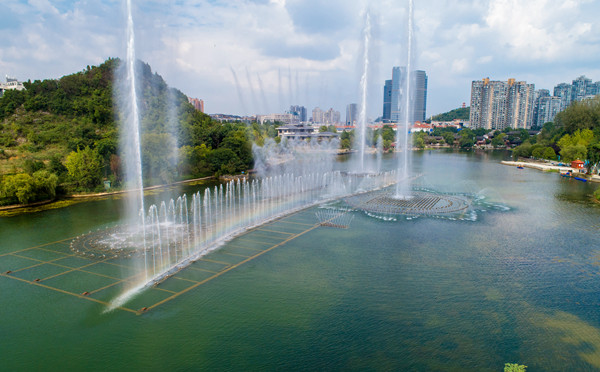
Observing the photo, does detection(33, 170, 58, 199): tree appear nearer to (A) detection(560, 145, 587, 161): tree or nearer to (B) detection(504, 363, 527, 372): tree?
(B) detection(504, 363, 527, 372): tree

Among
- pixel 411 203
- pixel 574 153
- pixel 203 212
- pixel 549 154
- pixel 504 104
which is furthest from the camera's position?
pixel 504 104

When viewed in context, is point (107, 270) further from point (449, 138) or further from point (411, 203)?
point (449, 138)

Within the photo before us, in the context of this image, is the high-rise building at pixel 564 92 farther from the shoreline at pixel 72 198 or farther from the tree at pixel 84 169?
the tree at pixel 84 169

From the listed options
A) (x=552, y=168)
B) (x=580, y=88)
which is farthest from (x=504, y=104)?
(x=552, y=168)

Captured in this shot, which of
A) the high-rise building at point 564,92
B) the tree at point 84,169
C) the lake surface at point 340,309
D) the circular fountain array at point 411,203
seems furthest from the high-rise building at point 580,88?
the tree at point 84,169

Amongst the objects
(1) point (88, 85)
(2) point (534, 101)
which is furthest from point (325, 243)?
(2) point (534, 101)

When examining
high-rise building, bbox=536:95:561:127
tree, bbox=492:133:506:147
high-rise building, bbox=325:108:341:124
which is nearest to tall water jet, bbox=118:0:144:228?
tree, bbox=492:133:506:147

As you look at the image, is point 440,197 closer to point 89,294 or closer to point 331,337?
point 331,337
